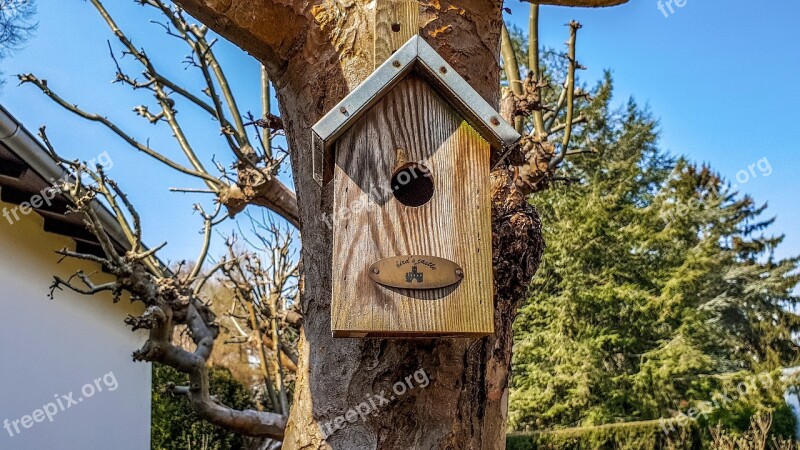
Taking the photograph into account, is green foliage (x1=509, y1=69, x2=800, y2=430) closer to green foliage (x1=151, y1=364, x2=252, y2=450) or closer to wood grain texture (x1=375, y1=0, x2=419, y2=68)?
green foliage (x1=151, y1=364, x2=252, y2=450)

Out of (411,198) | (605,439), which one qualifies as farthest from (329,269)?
(605,439)

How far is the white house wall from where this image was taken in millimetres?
5984

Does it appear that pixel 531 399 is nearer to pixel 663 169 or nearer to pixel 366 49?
pixel 663 169

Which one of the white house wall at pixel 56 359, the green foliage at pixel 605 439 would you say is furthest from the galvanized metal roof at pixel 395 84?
the green foliage at pixel 605 439

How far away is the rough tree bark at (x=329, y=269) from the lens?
5.34 ft

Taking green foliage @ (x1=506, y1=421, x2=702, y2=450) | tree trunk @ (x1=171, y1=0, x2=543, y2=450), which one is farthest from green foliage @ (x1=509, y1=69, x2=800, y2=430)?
tree trunk @ (x1=171, y1=0, x2=543, y2=450)

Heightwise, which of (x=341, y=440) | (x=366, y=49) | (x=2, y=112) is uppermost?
(x=2, y=112)

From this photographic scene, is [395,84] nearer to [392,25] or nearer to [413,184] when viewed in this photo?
[392,25]

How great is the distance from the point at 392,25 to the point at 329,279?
2.24 feet

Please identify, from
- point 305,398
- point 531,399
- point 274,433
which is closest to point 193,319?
point 274,433

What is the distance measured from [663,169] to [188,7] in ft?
68.1

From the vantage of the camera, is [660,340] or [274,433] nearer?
[274,433]

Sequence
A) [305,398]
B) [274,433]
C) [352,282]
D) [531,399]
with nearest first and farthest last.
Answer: [352,282]
[305,398]
[274,433]
[531,399]

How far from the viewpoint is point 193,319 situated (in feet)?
19.9
